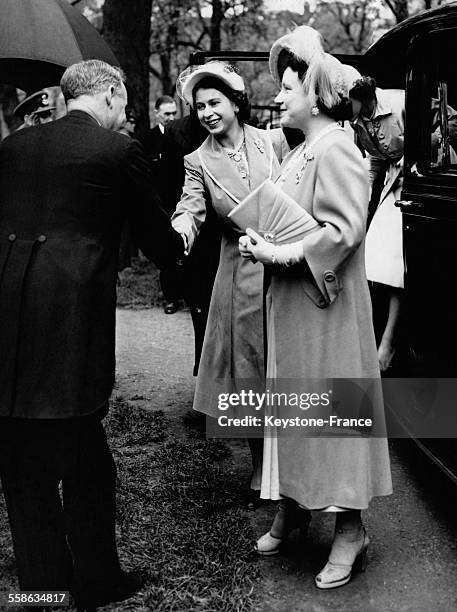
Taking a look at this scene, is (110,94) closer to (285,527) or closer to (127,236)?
(285,527)

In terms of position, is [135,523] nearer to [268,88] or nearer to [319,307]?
[319,307]

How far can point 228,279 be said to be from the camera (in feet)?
14.1

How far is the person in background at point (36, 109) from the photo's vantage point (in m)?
5.00

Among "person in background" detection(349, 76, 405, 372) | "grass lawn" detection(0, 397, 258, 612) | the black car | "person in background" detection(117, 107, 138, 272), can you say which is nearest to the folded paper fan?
the black car

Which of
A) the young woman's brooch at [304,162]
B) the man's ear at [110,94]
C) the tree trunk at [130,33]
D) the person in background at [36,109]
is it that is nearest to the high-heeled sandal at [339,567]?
the young woman's brooch at [304,162]

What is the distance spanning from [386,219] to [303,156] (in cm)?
191

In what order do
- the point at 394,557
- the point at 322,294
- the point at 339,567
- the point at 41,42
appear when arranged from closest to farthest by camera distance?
the point at 322,294 < the point at 339,567 < the point at 394,557 < the point at 41,42

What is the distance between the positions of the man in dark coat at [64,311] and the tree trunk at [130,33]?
353 inches

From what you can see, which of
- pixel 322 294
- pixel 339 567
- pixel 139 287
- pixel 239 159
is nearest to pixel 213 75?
pixel 239 159

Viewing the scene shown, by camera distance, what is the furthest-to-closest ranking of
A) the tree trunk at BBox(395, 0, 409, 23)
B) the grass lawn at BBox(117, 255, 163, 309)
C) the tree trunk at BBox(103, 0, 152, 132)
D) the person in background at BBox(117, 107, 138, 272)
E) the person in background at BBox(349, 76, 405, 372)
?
the tree trunk at BBox(395, 0, 409, 23) → the tree trunk at BBox(103, 0, 152, 132) → the person in background at BBox(117, 107, 138, 272) → the grass lawn at BBox(117, 255, 163, 309) → the person in background at BBox(349, 76, 405, 372)

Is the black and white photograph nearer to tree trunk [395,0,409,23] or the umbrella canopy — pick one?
the umbrella canopy

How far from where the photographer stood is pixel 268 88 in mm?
36625

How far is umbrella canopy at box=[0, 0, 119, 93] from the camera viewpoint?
5152 mm

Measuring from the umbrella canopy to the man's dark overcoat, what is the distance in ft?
7.57
